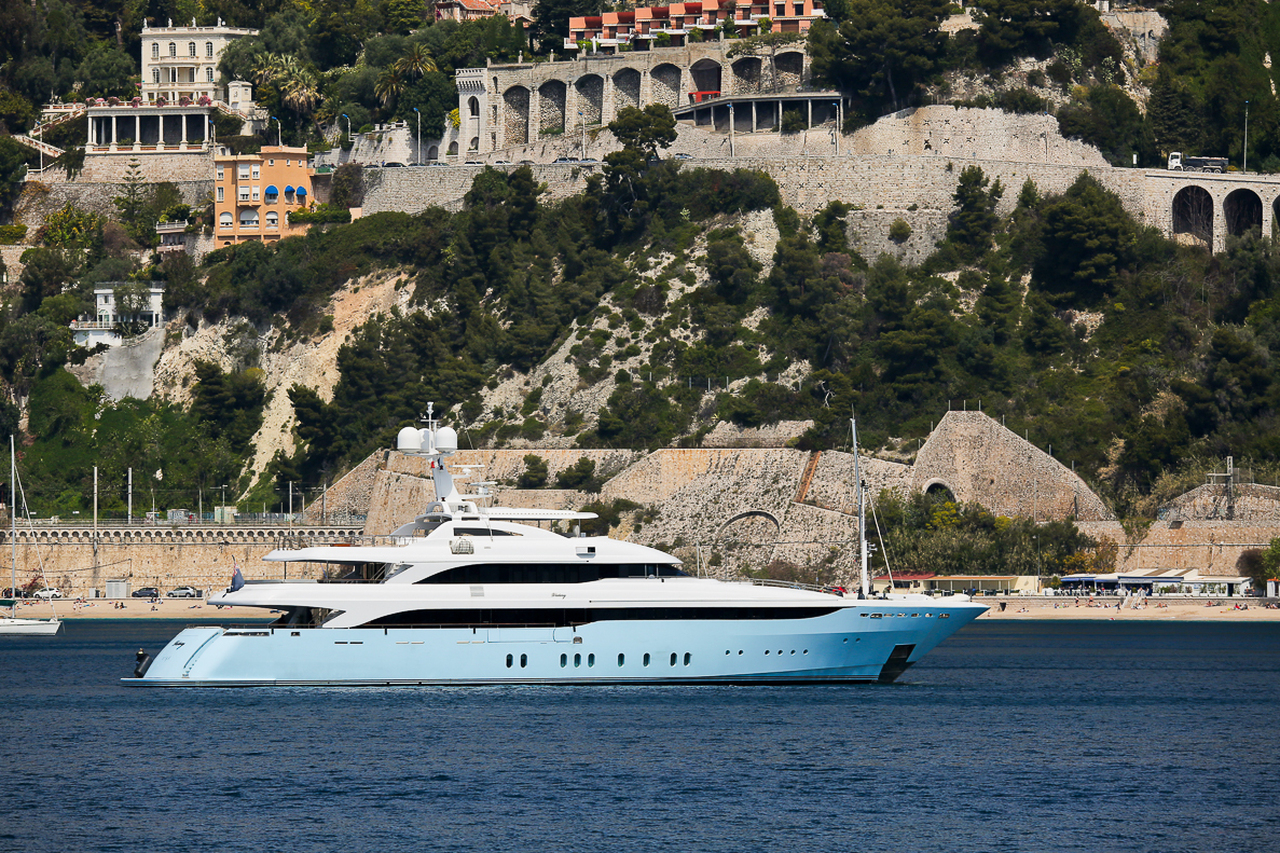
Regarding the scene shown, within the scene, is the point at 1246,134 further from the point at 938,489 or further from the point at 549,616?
the point at 549,616

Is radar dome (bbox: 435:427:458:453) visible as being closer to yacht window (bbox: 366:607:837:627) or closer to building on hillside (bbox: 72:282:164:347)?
yacht window (bbox: 366:607:837:627)

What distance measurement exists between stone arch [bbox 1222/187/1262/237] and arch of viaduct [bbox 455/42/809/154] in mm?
24026

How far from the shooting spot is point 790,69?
122m

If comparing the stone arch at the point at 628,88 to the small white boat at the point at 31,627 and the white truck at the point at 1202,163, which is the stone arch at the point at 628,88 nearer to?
the white truck at the point at 1202,163

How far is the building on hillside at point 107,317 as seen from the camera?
4897 inches

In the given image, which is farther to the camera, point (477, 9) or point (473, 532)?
point (477, 9)

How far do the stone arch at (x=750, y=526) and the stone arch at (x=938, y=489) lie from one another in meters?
7.46

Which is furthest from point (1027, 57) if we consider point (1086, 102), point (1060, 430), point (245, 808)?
point (245, 808)

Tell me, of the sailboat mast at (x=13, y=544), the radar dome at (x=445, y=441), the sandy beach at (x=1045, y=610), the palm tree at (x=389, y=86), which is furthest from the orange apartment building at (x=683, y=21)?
the radar dome at (x=445, y=441)

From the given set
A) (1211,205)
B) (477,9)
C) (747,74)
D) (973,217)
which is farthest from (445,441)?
(477,9)

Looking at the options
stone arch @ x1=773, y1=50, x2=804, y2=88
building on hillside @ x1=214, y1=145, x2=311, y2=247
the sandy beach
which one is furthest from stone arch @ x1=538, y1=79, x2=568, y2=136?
the sandy beach

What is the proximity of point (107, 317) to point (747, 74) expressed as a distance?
38801 millimetres

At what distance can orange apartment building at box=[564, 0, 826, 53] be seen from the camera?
409ft

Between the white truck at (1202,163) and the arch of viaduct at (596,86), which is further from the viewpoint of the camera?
the arch of viaduct at (596,86)
